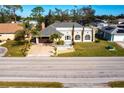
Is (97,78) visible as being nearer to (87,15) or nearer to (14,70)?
(14,70)

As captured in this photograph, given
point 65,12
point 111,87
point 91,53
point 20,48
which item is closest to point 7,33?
point 20,48

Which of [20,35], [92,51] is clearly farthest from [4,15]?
[92,51]

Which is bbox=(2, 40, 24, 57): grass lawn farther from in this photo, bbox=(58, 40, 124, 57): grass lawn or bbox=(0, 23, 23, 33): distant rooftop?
bbox=(0, 23, 23, 33): distant rooftop

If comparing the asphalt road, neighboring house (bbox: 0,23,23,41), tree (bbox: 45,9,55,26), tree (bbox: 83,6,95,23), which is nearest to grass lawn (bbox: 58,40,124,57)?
the asphalt road

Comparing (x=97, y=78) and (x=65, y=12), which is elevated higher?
(x=65, y=12)

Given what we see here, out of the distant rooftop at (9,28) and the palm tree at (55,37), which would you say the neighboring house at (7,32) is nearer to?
the distant rooftop at (9,28)

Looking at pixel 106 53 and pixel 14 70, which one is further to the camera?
pixel 106 53
